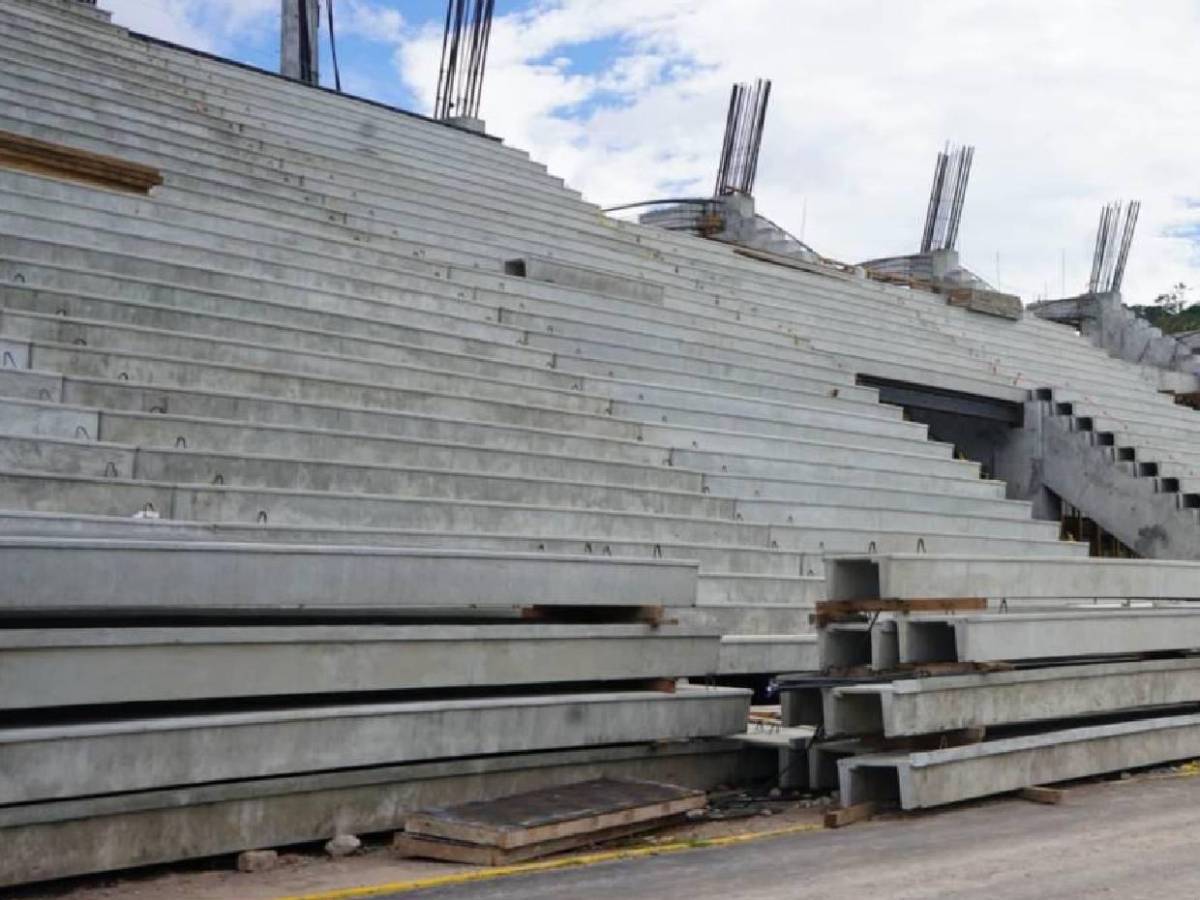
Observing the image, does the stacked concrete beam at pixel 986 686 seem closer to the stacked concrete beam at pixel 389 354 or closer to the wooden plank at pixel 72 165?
the stacked concrete beam at pixel 389 354

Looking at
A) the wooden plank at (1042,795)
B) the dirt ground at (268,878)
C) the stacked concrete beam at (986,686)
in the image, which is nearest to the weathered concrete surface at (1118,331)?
the stacked concrete beam at (986,686)

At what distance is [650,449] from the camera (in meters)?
12.7

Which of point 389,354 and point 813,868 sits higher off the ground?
point 389,354

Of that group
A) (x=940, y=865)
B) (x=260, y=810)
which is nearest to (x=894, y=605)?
(x=940, y=865)

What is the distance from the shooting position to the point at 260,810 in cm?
613

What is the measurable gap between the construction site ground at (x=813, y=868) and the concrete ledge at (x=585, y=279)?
958cm

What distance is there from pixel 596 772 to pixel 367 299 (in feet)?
20.1

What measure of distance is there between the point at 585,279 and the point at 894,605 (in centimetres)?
944

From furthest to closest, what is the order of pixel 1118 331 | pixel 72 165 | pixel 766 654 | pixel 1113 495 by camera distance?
pixel 1118 331, pixel 1113 495, pixel 72 165, pixel 766 654

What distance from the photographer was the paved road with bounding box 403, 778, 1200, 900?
5527 millimetres

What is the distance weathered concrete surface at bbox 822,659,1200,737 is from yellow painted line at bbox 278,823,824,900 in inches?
29.4

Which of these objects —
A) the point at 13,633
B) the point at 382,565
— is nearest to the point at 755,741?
the point at 382,565

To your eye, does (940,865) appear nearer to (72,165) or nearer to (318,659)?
(318,659)

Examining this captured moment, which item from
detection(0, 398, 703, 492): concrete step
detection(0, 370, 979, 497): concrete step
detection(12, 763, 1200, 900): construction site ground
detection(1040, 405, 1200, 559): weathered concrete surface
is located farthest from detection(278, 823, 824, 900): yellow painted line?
detection(1040, 405, 1200, 559): weathered concrete surface
